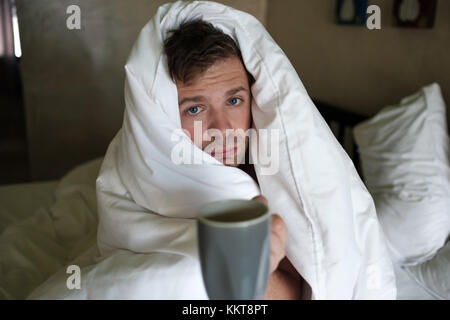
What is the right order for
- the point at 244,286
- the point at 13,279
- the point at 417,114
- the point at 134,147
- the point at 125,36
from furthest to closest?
the point at 125,36
the point at 417,114
the point at 13,279
the point at 134,147
the point at 244,286

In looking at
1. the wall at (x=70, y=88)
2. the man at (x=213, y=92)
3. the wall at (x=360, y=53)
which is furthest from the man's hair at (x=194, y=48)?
the wall at (x=70, y=88)

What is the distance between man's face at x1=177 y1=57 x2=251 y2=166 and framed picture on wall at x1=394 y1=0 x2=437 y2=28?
2.67 ft

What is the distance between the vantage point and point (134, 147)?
74 cm

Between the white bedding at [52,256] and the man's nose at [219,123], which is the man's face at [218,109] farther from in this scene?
the white bedding at [52,256]

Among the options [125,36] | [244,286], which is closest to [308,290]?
[244,286]

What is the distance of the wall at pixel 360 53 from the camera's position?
1.32 metres

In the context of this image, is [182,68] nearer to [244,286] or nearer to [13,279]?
[244,286]

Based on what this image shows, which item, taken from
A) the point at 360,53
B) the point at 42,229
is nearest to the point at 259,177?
the point at 42,229

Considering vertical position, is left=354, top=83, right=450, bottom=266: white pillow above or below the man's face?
below

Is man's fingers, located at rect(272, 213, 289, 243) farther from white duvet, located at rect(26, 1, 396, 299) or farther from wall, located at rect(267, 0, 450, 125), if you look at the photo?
wall, located at rect(267, 0, 450, 125)

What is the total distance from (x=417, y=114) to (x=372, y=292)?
634mm

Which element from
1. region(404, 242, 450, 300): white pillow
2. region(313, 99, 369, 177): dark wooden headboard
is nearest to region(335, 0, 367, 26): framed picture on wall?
region(313, 99, 369, 177): dark wooden headboard

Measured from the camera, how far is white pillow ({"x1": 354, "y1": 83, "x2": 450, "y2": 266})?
1122 mm

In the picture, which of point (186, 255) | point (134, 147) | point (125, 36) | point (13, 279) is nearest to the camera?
point (186, 255)
